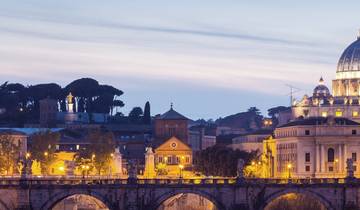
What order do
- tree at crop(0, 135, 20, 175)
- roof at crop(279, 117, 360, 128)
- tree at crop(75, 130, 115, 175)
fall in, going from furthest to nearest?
roof at crop(279, 117, 360, 128) → tree at crop(75, 130, 115, 175) → tree at crop(0, 135, 20, 175)

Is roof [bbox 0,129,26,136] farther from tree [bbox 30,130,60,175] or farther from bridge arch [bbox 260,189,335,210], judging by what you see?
bridge arch [bbox 260,189,335,210]

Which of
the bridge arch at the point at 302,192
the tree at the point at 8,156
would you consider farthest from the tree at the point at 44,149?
the bridge arch at the point at 302,192

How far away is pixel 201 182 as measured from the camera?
121m

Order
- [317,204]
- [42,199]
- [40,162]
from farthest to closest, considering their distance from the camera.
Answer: [40,162] → [317,204] → [42,199]

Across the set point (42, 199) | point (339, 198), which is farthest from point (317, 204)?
point (42, 199)

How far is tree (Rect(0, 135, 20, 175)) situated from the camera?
156m

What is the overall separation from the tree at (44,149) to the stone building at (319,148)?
70.0ft

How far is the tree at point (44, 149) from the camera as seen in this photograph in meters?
168

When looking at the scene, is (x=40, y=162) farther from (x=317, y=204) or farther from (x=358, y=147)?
(x=317, y=204)

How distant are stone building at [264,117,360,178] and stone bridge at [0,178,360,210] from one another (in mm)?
47592

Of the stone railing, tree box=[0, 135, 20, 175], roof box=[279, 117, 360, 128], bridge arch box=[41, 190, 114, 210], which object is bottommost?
bridge arch box=[41, 190, 114, 210]

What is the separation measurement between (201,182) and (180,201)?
107 feet

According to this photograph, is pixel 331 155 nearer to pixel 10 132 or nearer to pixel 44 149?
pixel 44 149

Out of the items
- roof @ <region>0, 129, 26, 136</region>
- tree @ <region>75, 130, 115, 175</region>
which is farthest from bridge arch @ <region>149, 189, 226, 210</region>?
roof @ <region>0, 129, 26, 136</region>
